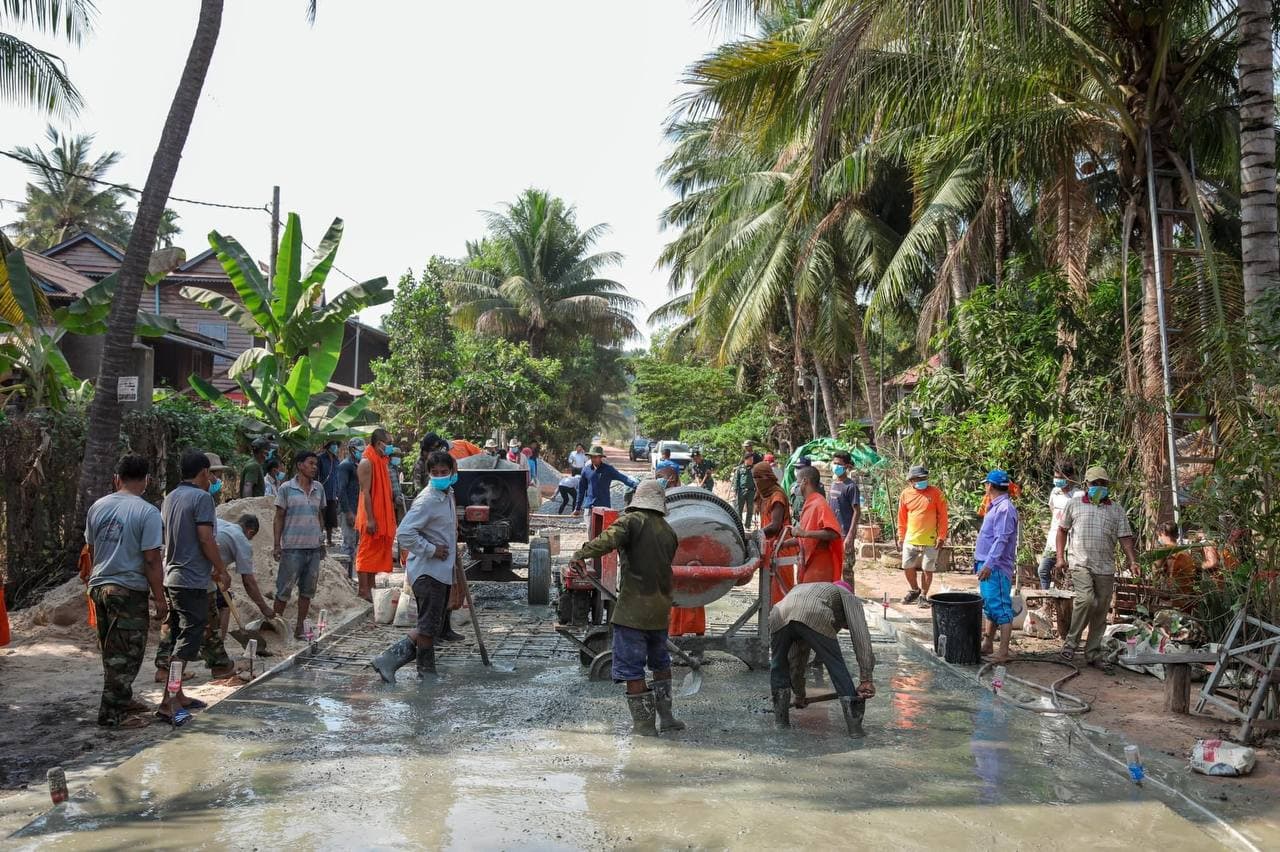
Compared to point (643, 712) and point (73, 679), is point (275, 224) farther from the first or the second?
point (643, 712)

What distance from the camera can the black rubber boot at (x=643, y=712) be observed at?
7.32 metres

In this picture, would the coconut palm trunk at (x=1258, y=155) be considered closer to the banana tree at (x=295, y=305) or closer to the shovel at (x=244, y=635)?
the shovel at (x=244, y=635)

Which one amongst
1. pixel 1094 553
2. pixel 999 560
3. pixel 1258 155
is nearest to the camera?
pixel 1094 553

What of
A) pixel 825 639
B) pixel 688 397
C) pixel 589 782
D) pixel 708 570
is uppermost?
pixel 688 397

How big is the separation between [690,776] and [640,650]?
134 cm

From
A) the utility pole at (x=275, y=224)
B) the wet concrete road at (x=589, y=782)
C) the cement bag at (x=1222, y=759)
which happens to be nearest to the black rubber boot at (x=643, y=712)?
the wet concrete road at (x=589, y=782)

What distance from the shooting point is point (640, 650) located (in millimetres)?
7512

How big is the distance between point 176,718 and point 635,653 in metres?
3.08

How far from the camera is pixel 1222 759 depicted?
21.3ft

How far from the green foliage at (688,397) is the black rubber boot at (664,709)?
108 feet

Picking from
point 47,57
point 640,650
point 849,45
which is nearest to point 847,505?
point 849,45

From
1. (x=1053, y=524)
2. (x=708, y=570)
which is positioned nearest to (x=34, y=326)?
(x=708, y=570)

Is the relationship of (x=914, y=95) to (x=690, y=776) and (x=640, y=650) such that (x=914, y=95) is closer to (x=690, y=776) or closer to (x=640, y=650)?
(x=640, y=650)

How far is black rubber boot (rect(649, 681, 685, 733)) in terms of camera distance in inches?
290
